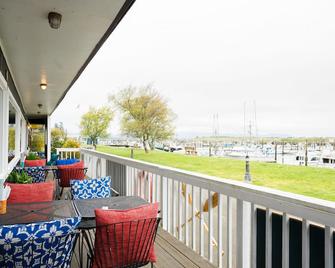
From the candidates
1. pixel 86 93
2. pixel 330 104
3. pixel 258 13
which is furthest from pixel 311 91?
pixel 86 93

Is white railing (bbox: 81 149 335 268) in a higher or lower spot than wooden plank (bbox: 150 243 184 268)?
higher

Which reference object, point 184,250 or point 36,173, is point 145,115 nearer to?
point 36,173

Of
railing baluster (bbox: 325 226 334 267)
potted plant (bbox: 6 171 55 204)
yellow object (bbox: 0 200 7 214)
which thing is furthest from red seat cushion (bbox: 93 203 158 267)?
potted plant (bbox: 6 171 55 204)

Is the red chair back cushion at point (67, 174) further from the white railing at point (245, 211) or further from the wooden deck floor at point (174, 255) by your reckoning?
the wooden deck floor at point (174, 255)

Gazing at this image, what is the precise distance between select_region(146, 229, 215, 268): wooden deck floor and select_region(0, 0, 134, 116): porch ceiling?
7.49 ft

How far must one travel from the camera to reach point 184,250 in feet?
10.2

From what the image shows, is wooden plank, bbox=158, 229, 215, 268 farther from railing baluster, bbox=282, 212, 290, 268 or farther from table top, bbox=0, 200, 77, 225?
table top, bbox=0, 200, 77, 225

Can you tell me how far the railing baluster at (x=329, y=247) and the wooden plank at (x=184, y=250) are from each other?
1.28 meters

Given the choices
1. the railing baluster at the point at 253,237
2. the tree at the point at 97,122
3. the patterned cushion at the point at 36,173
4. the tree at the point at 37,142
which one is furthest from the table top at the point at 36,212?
the tree at the point at 97,122

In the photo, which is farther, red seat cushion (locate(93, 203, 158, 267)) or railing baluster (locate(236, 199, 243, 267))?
railing baluster (locate(236, 199, 243, 267))

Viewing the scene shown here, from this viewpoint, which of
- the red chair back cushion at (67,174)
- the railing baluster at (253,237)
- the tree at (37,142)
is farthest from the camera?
the tree at (37,142)

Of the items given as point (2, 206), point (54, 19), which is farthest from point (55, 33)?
point (2, 206)

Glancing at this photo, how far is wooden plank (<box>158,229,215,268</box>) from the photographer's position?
9.13 ft

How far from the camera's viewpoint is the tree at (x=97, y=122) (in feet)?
101
